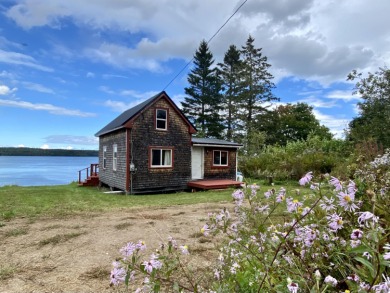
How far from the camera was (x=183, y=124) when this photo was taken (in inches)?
575

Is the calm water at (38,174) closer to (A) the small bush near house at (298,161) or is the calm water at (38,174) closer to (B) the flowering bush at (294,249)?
(A) the small bush near house at (298,161)

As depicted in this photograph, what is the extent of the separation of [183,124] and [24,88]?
13522 millimetres

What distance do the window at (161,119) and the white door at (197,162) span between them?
248cm

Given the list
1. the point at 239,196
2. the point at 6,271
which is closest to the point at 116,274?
the point at 239,196

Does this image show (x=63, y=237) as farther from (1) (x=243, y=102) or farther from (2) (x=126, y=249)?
(1) (x=243, y=102)

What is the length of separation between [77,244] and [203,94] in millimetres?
30917

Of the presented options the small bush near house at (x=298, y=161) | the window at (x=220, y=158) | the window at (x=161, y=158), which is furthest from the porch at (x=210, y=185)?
the small bush near house at (x=298, y=161)

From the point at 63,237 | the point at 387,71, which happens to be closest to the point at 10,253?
the point at 63,237

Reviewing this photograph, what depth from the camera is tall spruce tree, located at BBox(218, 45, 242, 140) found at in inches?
1295

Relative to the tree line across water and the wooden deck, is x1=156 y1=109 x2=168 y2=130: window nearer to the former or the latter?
the wooden deck

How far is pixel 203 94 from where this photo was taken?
3409cm

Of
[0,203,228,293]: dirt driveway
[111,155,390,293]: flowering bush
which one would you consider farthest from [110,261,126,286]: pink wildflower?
[0,203,228,293]: dirt driveway

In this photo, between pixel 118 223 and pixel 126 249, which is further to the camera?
pixel 118 223

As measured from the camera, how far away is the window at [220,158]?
16.2 metres
